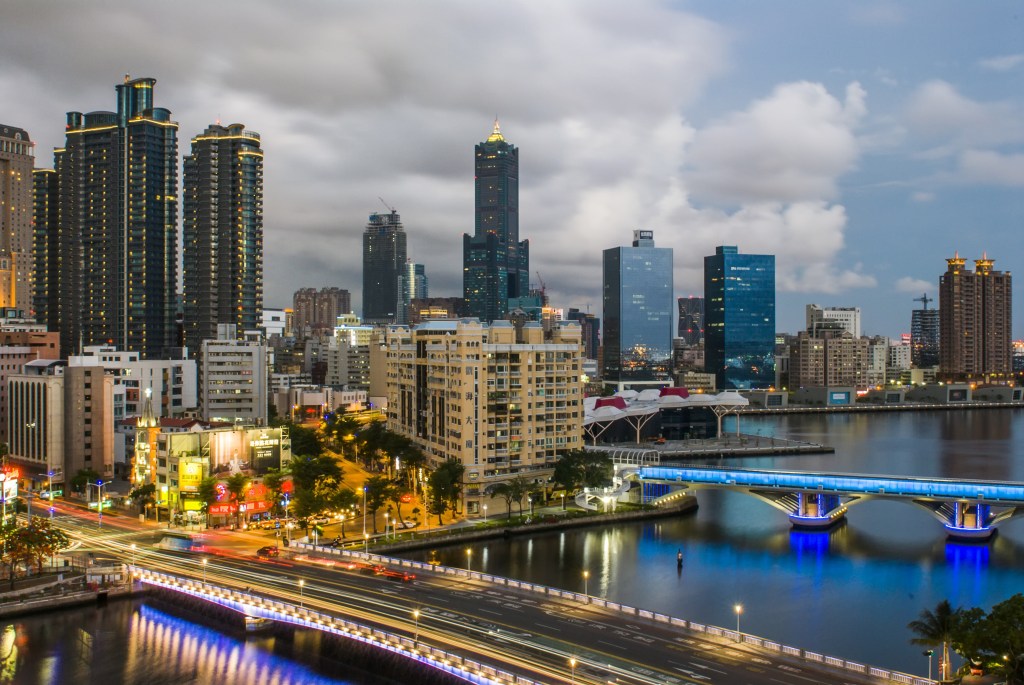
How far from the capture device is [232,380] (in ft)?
294

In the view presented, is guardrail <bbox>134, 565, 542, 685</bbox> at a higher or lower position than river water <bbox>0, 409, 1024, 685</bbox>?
higher

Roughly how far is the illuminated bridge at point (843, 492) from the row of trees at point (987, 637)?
1022 inches

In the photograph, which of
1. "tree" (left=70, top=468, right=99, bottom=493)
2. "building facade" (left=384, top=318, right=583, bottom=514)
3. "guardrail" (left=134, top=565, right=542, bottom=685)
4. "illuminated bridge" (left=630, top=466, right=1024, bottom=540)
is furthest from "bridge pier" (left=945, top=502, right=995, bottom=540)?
"tree" (left=70, top=468, right=99, bottom=493)

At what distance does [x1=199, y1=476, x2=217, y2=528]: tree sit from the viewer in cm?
5047

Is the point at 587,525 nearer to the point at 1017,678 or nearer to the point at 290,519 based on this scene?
the point at 290,519

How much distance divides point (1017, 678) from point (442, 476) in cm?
3423

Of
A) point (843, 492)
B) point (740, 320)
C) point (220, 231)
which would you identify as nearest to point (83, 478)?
point (843, 492)

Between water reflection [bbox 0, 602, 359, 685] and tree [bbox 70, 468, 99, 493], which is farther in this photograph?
tree [bbox 70, 468, 99, 493]

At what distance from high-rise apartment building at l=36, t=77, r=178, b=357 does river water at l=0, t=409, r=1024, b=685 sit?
87.3 metres

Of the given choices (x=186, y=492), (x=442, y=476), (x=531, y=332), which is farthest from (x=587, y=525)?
(x=186, y=492)

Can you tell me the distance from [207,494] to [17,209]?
92466mm

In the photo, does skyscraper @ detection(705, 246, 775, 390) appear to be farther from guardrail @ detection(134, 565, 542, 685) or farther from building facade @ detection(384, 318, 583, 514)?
guardrail @ detection(134, 565, 542, 685)

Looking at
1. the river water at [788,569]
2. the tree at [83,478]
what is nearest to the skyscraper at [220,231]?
the tree at [83,478]

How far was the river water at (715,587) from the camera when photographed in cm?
3272
